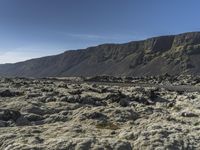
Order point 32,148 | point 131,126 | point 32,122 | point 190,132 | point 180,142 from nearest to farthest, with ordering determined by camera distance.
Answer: point 32,148, point 180,142, point 190,132, point 131,126, point 32,122

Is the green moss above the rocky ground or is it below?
below

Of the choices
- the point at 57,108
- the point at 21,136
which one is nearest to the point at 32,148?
the point at 21,136

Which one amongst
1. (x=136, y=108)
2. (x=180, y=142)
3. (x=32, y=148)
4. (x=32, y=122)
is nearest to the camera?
(x=32, y=148)

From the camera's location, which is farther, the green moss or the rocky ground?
the green moss

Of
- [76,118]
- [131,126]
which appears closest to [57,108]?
[76,118]

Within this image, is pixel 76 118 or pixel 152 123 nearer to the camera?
pixel 152 123

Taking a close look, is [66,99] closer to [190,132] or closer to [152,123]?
[152,123]

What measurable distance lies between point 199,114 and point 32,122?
12046 millimetres

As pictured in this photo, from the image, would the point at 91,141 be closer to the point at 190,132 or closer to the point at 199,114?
the point at 190,132

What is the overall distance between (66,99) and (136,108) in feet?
27.3

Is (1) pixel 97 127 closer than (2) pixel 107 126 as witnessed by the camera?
Yes

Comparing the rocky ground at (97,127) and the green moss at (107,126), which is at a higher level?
the rocky ground at (97,127)

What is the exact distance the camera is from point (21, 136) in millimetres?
21562

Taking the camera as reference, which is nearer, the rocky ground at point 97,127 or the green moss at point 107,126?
the rocky ground at point 97,127
